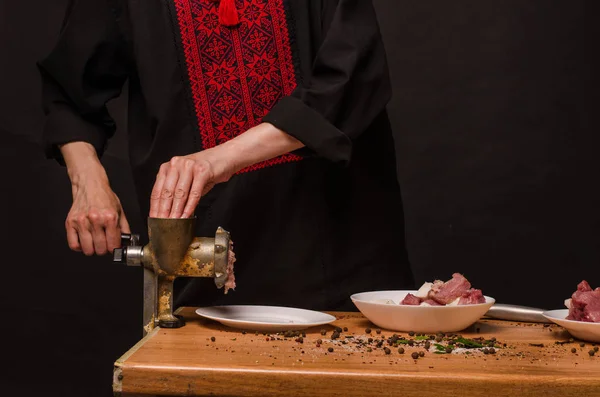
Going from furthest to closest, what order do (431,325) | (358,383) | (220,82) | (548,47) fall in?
1. (548,47)
2. (220,82)
3. (431,325)
4. (358,383)

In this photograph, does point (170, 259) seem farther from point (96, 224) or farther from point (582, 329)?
point (582, 329)

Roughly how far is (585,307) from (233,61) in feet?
3.98

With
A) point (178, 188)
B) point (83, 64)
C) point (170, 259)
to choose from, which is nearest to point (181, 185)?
point (178, 188)

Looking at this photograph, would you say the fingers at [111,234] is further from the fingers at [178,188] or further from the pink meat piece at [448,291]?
the pink meat piece at [448,291]

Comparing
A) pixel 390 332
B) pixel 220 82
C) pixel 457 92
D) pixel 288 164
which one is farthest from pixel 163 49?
pixel 457 92

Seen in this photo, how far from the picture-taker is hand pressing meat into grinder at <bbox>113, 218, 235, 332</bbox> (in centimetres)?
199

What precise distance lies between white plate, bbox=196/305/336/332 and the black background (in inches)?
84.4

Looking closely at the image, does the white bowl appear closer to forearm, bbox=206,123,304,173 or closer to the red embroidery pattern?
forearm, bbox=206,123,304,173

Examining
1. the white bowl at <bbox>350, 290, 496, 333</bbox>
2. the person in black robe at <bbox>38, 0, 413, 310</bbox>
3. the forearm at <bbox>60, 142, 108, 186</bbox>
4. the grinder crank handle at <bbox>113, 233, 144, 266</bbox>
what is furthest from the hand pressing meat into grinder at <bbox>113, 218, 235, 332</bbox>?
the person in black robe at <bbox>38, 0, 413, 310</bbox>

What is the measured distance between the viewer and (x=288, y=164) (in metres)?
2.61

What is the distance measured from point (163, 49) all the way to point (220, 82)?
200mm

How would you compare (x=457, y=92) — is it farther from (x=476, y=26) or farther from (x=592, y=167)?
(x=592, y=167)

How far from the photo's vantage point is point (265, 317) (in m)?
2.17

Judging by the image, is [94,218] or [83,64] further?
[83,64]
